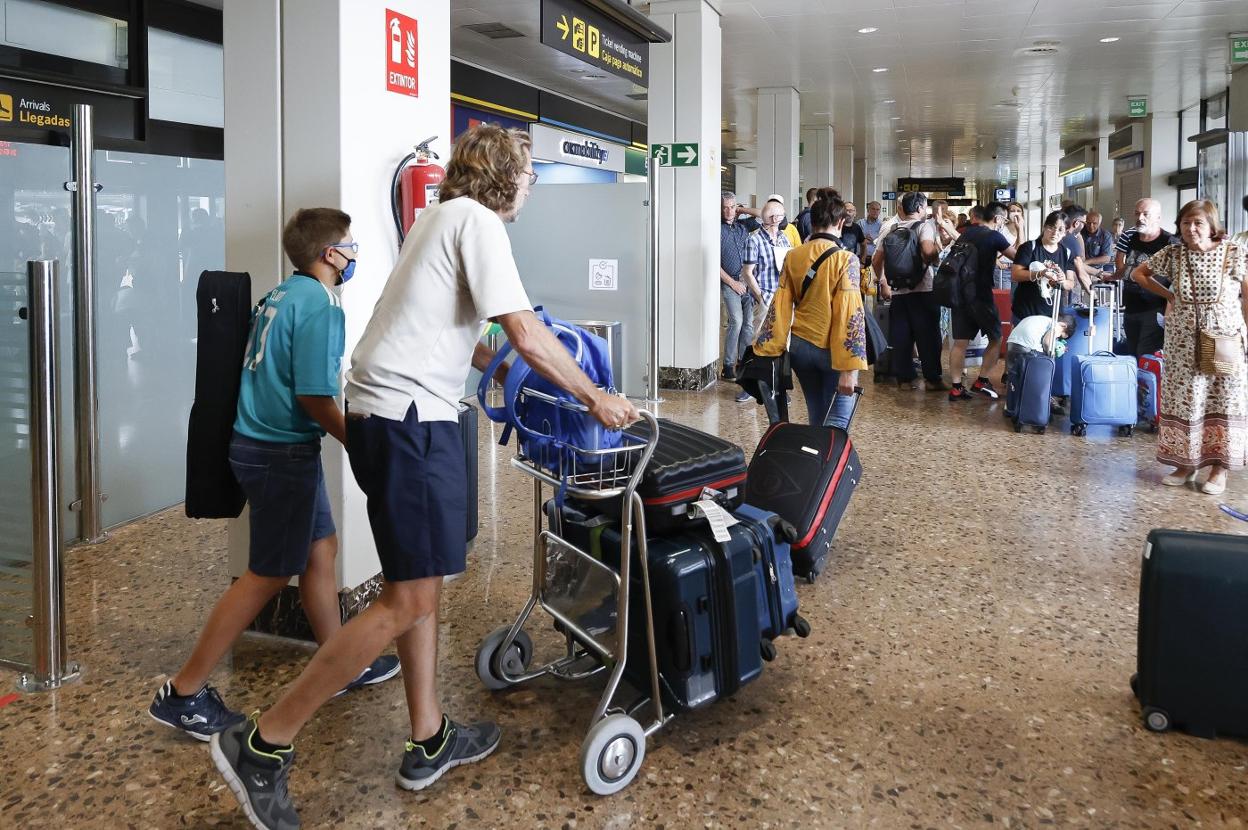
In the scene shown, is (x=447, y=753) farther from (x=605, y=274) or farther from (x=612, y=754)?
(x=605, y=274)

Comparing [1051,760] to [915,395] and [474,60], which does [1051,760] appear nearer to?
[915,395]

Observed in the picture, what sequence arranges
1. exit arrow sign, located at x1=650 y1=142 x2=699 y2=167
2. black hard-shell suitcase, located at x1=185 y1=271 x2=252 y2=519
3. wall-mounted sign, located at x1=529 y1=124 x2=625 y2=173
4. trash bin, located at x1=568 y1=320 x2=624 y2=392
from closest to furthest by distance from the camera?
black hard-shell suitcase, located at x1=185 y1=271 x2=252 y2=519
trash bin, located at x1=568 y1=320 x2=624 y2=392
exit arrow sign, located at x1=650 y1=142 x2=699 y2=167
wall-mounted sign, located at x1=529 y1=124 x2=625 y2=173

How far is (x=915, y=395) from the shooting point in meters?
8.73

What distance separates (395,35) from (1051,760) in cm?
290

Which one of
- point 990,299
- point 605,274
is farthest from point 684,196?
point 990,299

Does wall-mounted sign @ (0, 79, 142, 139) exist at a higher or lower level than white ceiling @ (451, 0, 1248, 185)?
lower

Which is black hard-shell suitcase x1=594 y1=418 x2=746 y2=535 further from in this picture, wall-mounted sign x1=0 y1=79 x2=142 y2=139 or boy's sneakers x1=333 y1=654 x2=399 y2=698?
wall-mounted sign x1=0 y1=79 x2=142 y2=139

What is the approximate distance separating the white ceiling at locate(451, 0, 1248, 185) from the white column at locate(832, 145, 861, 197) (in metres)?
3.67

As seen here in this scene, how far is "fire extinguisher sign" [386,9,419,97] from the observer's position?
133 inches

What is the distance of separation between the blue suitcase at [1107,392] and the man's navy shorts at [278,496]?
223 inches

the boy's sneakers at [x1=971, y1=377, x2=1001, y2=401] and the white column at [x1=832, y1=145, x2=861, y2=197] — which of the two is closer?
the boy's sneakers at [x1=971, y1=377, x2=1001, y2=401]

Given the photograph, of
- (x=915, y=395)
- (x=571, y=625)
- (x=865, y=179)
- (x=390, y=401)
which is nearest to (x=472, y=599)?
(x=571, y=625)

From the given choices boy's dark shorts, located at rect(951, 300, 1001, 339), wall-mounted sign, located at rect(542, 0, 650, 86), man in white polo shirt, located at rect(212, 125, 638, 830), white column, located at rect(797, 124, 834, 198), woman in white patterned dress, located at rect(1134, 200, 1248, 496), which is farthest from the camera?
white column, located at rect(797, 124, 834, 198)

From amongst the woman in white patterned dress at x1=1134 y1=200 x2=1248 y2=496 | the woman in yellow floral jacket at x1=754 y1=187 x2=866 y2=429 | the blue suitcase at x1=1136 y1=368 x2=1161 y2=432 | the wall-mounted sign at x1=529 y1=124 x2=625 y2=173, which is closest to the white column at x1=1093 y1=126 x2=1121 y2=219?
the wall-mounted sign at x1=529 y1=124 x2=625 y2=173
